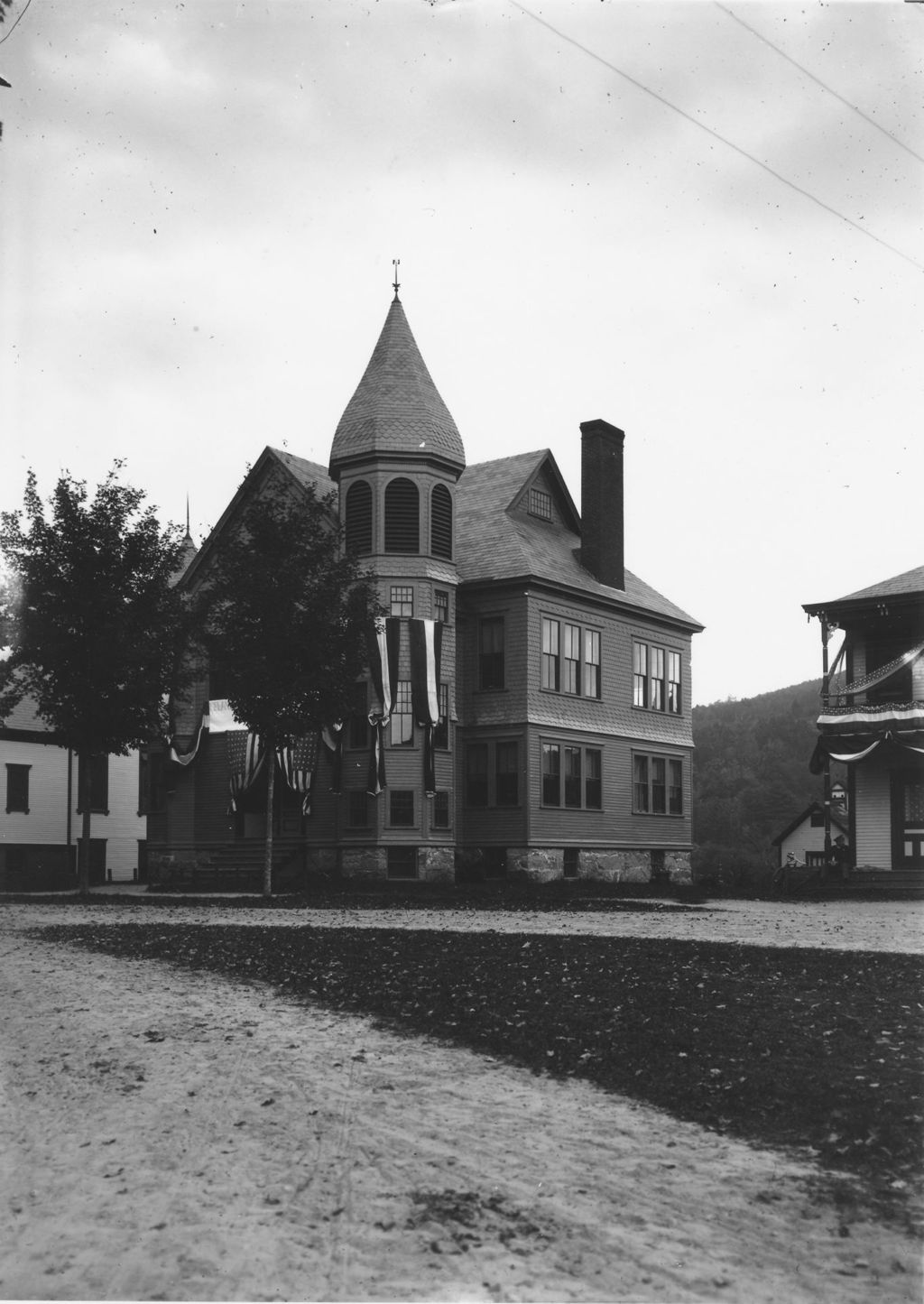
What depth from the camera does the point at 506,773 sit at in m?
37.3

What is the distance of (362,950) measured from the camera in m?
15.8

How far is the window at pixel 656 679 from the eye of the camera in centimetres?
4291

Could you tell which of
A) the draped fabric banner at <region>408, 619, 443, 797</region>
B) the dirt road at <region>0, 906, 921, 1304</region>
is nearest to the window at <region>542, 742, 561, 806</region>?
the draped fabric banner at <region>408, 619, 443, 797</region>

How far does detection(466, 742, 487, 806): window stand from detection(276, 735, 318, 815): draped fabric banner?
14.7 ft

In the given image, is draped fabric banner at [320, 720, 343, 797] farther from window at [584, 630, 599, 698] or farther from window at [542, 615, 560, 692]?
window at [584, 630, 599, 698]

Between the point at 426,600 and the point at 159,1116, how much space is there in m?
27.8

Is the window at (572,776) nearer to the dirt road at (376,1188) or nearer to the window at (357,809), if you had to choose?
the window at (357,809)

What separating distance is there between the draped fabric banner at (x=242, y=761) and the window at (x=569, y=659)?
8176 mm

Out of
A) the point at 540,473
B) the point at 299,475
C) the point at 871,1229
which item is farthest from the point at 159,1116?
the point at 540,473

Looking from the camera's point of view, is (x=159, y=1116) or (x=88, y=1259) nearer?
(x=88, y=1259)

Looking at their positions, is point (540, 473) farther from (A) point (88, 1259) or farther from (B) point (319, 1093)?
(A) point (88, 1259)

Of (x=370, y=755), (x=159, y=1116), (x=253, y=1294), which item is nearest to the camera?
(x=253, y=1294)

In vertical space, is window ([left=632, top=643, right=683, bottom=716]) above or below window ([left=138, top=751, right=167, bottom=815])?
above

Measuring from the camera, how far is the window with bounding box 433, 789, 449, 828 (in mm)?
35906
